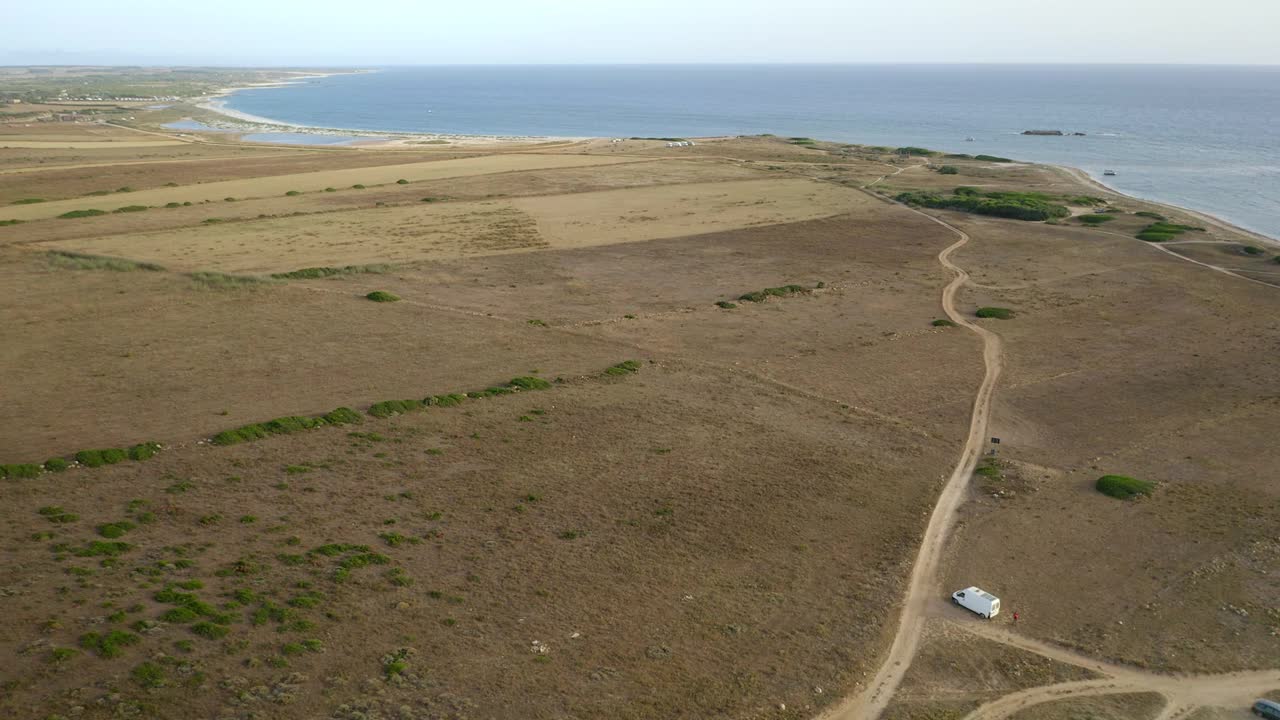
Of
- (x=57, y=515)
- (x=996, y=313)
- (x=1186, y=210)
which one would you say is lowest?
(x=57, y=515)

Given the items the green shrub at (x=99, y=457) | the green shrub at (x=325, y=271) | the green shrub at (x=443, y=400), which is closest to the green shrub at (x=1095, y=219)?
the green shrub at (x=325, y=271)

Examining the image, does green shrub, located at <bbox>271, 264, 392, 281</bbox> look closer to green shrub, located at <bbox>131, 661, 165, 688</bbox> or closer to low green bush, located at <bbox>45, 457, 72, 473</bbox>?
low green bush, located at <bbox>45, 457, 72, 473</bbox>

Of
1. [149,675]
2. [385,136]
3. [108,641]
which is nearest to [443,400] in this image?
[108,641]

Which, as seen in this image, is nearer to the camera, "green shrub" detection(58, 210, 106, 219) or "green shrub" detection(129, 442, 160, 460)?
"green shrub" detection(129, 442, 160, 460)

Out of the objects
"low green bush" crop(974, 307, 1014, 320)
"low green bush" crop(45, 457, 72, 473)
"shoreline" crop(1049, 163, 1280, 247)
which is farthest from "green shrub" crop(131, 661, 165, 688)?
"shoreline" crop(1049, 163, 1280, 247)

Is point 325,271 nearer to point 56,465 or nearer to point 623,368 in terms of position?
point 623,368

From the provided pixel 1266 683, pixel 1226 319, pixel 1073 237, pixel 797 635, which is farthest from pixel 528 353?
pixel 1073 237
